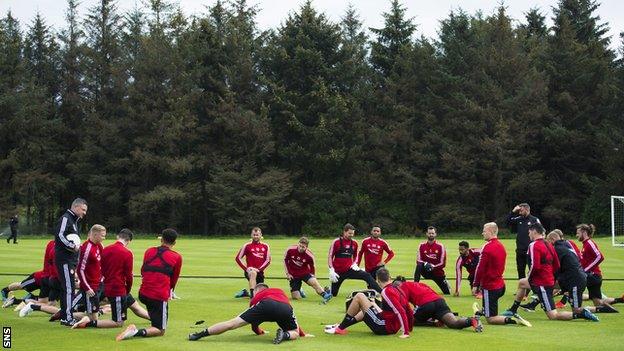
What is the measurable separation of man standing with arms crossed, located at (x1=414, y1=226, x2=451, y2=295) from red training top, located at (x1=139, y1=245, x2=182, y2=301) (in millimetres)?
9354

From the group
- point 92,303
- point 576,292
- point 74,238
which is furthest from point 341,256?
point 74,238

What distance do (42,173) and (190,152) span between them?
1302 cm

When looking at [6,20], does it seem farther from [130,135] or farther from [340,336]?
[340,336]

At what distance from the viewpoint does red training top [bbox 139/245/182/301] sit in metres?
13.8

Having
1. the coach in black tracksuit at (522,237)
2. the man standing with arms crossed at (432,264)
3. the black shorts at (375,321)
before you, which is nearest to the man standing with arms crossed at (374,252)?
the man standing with arms crossed at (432,264)

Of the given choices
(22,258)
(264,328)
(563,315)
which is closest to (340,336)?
(264,328)

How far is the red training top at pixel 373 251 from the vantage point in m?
21.7

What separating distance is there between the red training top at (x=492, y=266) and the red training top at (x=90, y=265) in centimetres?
753

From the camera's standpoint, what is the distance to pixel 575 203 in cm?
6656

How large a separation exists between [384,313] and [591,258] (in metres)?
6.38

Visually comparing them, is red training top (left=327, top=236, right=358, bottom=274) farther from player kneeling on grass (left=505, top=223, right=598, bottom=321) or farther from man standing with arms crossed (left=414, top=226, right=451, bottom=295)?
player kneeling on grass (left=505, top=223, right=598, bottom=321)

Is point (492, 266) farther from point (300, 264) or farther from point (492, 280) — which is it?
point (300, 264)

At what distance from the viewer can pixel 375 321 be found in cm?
1427

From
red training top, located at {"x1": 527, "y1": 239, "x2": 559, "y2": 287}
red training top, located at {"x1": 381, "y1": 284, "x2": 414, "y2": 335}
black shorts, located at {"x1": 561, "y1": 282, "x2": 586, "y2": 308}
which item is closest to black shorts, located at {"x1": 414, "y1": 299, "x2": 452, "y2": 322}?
red training top, located at {"x1": 381, "y1": 284, "x2": 414, "y2": 335}
